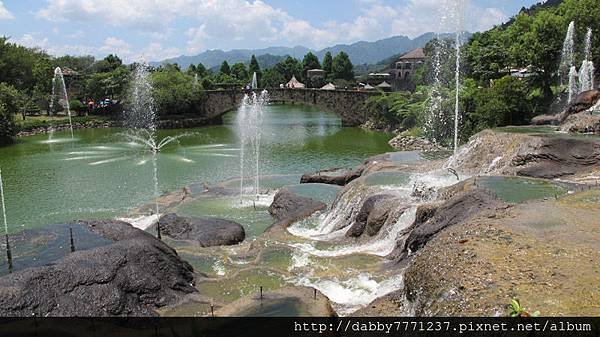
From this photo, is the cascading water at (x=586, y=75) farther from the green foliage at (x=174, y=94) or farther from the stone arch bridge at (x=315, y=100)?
the green foliage at (x=174, y=94)

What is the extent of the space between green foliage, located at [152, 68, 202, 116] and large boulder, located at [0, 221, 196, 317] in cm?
6118

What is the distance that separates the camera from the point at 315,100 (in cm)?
7488

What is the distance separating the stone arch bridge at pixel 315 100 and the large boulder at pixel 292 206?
4581 cm

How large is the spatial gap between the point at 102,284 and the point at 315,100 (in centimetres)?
6313

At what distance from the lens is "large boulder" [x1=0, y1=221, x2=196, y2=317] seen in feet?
40.9

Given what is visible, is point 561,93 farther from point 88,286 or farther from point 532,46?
point 88,286

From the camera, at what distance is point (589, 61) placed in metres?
41.7

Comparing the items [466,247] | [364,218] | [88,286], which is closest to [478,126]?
[364,218]

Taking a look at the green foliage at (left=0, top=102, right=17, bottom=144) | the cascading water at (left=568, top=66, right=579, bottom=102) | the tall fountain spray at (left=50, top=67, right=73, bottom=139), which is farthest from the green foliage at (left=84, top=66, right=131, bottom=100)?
the cascading water at (left=568, top=66, right=579, bottom=102)

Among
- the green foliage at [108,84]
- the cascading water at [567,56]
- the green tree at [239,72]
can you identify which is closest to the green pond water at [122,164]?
the green foliage at [108,84]

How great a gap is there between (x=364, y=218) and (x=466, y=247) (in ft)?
31.8

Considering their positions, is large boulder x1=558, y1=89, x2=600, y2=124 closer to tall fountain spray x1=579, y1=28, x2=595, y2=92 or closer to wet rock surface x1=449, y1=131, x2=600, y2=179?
wet rock surface x1=449, y1=131, x2=600, y2=179

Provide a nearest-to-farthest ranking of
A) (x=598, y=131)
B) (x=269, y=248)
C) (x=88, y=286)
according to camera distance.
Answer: (x=88, y=286), (x=269, y=248), (x=598, y=131)

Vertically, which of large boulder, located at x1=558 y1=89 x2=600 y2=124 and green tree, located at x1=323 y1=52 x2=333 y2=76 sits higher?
green tree, located at x1=323 y1=52 x2=333 y2=76
